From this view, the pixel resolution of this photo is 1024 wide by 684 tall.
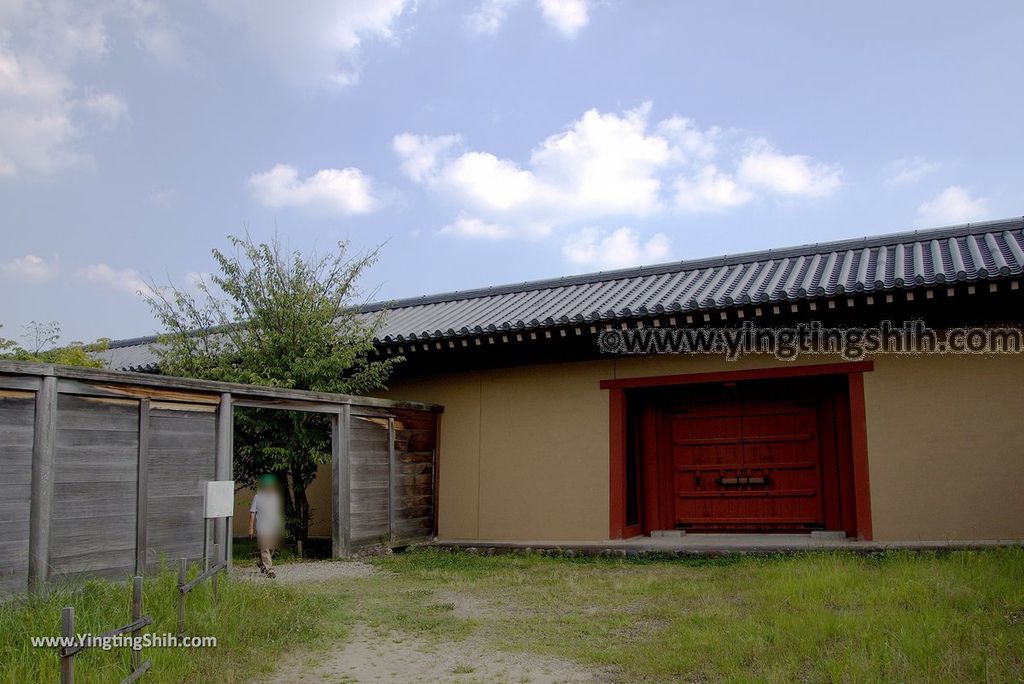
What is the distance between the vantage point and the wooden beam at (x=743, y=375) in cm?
1032

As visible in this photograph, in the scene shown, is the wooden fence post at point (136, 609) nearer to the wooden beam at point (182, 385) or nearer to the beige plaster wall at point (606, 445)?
the wooden beam at point (182, 385)

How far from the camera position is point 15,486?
6.98 m

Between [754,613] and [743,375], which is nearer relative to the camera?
[754,613]

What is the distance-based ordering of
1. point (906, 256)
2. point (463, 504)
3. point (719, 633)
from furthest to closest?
point (463, 504)
point (906, 256)
point (719, 633)

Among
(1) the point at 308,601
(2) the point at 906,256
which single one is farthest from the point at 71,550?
(2) the point at 906,256

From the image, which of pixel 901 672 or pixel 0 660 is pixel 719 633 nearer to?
pixel 901 672

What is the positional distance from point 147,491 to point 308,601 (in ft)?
6.40

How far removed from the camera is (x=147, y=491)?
26.6 feet

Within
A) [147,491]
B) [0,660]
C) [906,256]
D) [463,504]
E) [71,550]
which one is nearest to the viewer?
[0,660]

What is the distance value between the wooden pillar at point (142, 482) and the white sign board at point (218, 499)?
2.09 feet

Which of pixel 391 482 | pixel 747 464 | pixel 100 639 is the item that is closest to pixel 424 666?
pixel 100 639

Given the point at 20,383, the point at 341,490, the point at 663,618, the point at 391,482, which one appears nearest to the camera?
the point at 663,618

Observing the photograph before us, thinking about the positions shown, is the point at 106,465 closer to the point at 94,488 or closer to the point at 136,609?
the point at 94,488

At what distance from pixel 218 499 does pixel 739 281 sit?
293 inches
